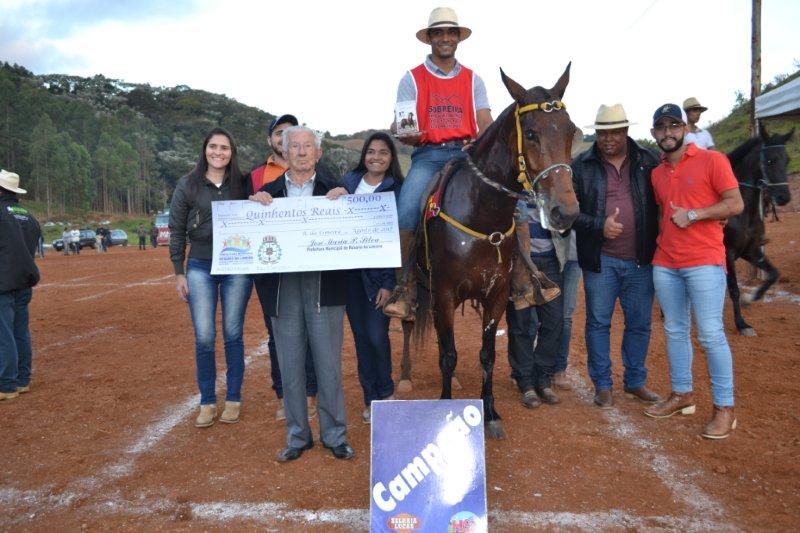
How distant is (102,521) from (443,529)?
6.76 ft

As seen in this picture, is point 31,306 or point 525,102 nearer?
point 525,102

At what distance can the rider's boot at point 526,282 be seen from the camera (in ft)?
15.2

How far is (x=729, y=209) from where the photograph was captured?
415cm

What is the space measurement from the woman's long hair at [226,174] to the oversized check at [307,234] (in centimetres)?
73

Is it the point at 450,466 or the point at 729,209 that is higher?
the point at 729,209

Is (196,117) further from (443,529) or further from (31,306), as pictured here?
(443,529)

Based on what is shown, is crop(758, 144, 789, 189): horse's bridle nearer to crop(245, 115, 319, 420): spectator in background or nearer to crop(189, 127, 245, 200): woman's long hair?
crop(245, 115, 319, 420): spectator in background

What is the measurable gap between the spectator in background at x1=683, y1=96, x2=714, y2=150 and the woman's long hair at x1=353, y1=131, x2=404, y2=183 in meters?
5.41

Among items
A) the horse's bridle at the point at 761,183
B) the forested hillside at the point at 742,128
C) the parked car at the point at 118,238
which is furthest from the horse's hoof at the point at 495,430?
the parked car at the point at 118,238

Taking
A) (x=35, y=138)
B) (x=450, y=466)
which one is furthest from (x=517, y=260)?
(x=35, y=138)

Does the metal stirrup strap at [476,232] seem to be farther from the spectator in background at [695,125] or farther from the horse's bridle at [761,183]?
the spectator in background at [695,125]

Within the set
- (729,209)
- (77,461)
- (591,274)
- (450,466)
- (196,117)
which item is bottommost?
(77,461)

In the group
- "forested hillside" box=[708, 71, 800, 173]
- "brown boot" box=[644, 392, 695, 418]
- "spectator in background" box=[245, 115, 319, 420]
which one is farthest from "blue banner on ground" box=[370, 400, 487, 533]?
"forested hillside" box=[708, 71, 800, 173]

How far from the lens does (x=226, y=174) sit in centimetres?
470
